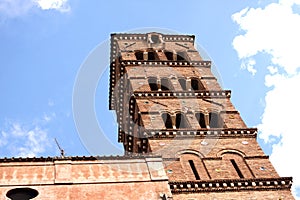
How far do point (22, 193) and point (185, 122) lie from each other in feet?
37.0

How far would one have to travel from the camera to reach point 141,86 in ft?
104

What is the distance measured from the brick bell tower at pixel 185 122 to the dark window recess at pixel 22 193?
5.34m

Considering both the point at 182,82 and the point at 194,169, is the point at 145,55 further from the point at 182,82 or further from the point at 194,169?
the point at 194,169

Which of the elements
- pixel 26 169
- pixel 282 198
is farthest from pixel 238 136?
pixel 26 169

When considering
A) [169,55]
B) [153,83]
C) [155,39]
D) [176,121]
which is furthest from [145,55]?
[176,121]

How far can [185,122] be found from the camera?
92.7 feet

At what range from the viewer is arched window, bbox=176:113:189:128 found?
28.2 meters

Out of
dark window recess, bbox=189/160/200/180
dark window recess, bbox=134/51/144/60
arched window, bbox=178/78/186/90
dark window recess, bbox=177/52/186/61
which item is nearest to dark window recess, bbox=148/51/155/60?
dark window recess, bbox=134/51/144/60

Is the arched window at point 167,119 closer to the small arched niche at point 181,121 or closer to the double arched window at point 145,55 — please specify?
the small arched niche at point 181,121

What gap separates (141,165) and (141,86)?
11.6 metres

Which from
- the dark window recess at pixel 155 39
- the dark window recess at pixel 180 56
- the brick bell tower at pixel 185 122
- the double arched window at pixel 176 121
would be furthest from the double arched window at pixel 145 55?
the double arched window at pixel 176 121

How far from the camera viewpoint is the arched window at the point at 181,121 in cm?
2817

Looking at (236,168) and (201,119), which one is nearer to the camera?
(236,168)

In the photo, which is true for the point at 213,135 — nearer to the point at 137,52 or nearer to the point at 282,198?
the point at 282,198
